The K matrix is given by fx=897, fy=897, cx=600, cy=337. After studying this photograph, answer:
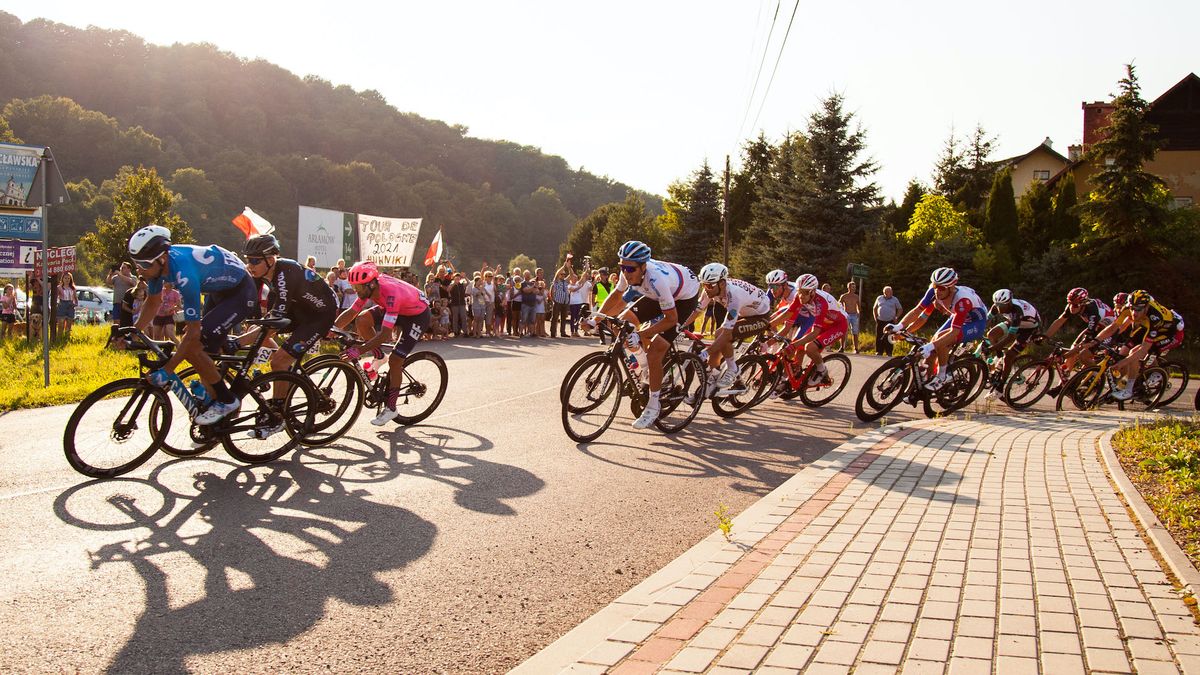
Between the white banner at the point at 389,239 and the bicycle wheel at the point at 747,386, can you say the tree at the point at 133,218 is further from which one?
the bicycle wheel at the point at 747,386

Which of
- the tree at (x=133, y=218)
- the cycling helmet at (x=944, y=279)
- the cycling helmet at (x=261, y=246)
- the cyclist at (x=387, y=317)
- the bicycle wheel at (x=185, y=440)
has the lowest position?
the bicycle wheel at (x=185, y=440)

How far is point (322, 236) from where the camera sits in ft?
82.2

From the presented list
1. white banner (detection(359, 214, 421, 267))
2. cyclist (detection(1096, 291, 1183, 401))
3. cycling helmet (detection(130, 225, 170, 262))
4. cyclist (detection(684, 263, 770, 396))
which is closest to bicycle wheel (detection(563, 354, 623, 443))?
cyclist (detection(684, 263, 770, 396))

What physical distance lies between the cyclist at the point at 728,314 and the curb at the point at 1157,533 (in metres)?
4.18

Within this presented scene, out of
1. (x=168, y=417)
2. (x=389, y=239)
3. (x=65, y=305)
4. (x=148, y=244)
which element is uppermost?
(x=389, y=239)

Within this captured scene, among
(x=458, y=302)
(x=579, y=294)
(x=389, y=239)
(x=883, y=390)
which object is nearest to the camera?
(x=883, y=390)

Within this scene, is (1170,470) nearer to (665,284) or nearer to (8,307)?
(665,284)

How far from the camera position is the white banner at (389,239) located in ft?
87.9

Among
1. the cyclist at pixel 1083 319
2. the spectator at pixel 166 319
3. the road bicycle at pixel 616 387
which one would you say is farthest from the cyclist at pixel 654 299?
the spectator at pixel 166 319

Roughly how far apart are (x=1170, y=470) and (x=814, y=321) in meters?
5.42

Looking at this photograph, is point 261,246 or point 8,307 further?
point 8,307

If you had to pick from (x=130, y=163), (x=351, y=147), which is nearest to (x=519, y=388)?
(x=130, y=163)

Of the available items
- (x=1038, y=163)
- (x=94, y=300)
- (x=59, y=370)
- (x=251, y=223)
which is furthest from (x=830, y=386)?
(x=1038, y=163)

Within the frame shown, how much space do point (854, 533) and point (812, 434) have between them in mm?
4803
